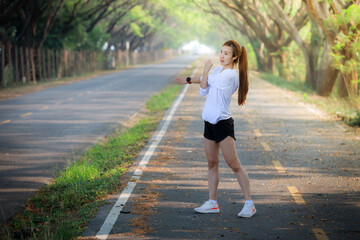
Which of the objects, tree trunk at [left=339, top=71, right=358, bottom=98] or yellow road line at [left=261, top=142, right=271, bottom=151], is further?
tree trunk at [left=339, top=71, right=358, bottom=98]

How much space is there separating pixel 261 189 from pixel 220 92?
6.86ft

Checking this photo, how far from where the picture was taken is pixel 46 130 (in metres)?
13.2

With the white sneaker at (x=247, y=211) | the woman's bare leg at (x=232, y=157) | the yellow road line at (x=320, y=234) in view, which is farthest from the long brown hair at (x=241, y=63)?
the yellow road line at (x=320, y=234)

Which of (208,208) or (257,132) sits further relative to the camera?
(257,132)

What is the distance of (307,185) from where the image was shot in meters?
7.64

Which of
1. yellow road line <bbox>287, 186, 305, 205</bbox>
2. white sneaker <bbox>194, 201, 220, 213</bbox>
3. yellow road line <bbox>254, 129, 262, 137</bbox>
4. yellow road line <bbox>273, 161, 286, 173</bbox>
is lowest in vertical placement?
yellow road line <bbox>254, 129, 262, 137</bbox>

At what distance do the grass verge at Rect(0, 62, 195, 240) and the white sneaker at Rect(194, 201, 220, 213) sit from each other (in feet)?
4.24

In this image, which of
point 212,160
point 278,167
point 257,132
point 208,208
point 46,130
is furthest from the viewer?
point 46,130

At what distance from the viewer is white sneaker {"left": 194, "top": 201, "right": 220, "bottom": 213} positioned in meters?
6.24

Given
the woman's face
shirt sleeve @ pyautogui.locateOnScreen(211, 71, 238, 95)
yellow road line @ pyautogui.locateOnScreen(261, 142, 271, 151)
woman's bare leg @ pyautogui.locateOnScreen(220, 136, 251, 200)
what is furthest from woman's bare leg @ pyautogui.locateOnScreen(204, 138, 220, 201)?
yellow road line @ pyautogui.locateOnScreen(261, 142, 271, 151)

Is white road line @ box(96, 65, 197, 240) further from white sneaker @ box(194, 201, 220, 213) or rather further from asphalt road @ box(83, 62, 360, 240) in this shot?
white sneaker @ box(194, 201, 220, 213)

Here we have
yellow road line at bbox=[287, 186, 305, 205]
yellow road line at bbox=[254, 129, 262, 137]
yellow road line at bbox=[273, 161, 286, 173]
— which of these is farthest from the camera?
yellow road line at bbox=[254, 129, 262, 137]

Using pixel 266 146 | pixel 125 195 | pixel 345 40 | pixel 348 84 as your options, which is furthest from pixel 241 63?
pixel 348 84

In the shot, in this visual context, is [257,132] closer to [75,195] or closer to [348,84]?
[75,195]
